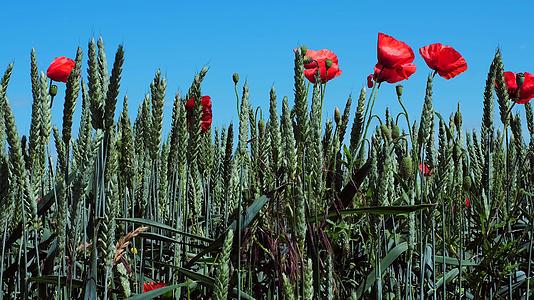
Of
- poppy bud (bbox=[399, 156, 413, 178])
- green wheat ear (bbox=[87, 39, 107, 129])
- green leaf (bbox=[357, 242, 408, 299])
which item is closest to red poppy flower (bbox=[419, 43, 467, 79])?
poppy bud (bbox=[399, 156, 413, 178])

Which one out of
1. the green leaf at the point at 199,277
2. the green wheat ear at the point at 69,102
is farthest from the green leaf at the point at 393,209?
the green wheat ear at the point at 69,102

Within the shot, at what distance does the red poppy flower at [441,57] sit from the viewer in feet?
6.15

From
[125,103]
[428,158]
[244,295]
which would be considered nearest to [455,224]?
[428,158]

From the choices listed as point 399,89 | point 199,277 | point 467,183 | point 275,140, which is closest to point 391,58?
point 399,89

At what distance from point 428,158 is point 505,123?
0.25m

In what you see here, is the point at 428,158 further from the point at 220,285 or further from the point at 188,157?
the point at 220,285

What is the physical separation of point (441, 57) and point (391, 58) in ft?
0.49

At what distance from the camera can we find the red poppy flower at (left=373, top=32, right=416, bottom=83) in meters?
1.81

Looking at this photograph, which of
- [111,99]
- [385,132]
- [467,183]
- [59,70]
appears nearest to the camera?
[111,99]

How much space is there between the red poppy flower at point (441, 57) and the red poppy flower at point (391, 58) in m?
0.05

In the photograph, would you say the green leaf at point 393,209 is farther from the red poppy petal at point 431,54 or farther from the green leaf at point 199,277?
the red poppy petal at point 431,54

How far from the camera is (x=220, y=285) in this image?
0.74 meters

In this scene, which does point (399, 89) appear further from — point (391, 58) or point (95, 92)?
point (95, 92)

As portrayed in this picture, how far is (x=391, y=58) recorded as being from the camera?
182 cm
